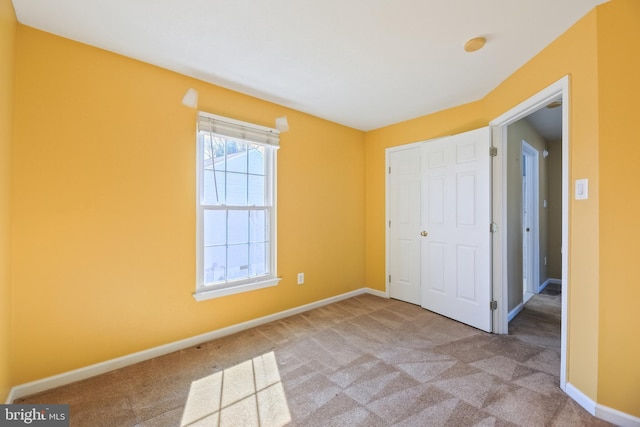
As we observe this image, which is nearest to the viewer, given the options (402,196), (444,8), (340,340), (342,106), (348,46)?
(444,8)

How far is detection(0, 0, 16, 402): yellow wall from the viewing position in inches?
59.6

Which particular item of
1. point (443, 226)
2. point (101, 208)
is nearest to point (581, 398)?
point (443, 226)

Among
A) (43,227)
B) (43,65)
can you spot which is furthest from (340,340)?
(43,65)

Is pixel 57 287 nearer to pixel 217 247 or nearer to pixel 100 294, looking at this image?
pixel 100 294

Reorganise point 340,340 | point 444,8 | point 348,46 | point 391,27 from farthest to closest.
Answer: point 340,340 → point 348,46 → point 391,27 → point 444,8

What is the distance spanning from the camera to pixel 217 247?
263cm

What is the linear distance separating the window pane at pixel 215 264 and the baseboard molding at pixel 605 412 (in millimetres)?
2796

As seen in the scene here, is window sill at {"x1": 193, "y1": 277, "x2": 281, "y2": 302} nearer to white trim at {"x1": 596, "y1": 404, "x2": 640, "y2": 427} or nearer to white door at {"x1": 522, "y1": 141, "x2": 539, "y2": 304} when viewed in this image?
white trim at {"x1": 596, "y1": 404, "x2": 640, "y2": 427}

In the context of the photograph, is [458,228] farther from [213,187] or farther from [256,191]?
[213,187]

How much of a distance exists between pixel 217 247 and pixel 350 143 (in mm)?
2356

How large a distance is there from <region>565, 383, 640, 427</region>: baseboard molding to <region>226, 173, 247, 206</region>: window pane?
2.94 meters

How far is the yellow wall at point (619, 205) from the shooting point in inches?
58.7

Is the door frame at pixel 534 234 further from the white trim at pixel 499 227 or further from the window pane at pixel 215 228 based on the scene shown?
the window pane at pixel 215 228

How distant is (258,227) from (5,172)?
6.04 ft
